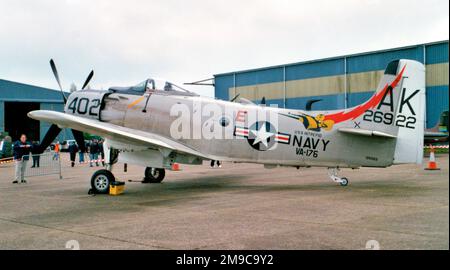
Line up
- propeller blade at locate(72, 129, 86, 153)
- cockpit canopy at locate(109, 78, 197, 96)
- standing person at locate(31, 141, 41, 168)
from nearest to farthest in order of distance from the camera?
1. cockpit canopy at locate(109, 78, 197, 96)
2. propeller blade at locate(72, 129, 86, 153)
3. standing person at locate(31, 141, 41, 168)

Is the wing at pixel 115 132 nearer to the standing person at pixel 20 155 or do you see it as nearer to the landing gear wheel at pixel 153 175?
the landing gear wheel at pixel 153 175

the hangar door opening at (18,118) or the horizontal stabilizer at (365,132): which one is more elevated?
the hangar door opening at (18,118)

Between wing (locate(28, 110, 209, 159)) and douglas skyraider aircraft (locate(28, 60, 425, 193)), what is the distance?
1.1 inches

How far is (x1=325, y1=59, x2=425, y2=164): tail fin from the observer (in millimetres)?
11586

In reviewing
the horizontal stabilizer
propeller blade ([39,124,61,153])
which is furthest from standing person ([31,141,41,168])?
the horizontal stabilizer

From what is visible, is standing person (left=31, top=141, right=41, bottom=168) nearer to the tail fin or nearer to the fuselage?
the fuselage

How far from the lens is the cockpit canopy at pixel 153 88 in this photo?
13.2 metres

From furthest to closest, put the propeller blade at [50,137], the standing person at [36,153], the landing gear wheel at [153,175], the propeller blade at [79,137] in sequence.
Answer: the landing gear wheel at [153,175] < the standing person at [36,153] < the propeller blade at [50,137] < the propeller blade at [79,137]

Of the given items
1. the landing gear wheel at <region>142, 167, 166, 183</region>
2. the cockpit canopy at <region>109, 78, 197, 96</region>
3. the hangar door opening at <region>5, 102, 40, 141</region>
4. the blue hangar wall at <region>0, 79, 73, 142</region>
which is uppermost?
the blue hangar wall at <region>0, 79, 73, 142</region>

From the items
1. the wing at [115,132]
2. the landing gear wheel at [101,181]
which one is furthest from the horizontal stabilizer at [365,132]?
the landing gear wheel at [101,181]

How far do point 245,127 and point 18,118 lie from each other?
61.1 metres

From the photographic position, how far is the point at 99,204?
1020 cm

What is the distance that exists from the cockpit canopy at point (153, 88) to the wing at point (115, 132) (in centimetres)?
127

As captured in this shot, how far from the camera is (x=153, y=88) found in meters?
13.3
